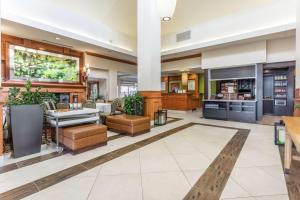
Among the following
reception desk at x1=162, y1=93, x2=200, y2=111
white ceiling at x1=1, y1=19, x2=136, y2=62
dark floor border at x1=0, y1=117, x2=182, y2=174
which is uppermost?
white ceiling at x1=1, y1=19, x2=136, y2=62

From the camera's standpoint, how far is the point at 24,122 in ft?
9.22

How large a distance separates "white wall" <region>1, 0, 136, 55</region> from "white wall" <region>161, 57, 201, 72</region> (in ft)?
10.6

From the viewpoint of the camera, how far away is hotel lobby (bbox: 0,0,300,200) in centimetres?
209

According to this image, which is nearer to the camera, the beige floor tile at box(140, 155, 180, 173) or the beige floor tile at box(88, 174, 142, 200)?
the beige floor tile at box(88, 174, 142, 200)

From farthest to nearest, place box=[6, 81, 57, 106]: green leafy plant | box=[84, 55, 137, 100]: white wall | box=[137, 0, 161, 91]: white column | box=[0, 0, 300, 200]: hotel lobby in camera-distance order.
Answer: box=[84, 55, 137, 100]: white wall
box=[137, 0, 161, 91]: white column
box=[6, 81, 57, 106]: green leafy plant
box=[0, 0, 300, 200]: hotel lobby

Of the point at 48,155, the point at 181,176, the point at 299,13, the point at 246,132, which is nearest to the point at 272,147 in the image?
the point at 246,132

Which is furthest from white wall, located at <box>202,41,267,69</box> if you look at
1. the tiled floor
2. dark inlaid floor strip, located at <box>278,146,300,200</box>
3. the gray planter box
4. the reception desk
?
the gray planter box

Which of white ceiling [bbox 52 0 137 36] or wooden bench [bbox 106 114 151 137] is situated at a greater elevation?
white ceiling [bbox 52 0 137 36]

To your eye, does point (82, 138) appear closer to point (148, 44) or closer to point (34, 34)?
point (148, 44)

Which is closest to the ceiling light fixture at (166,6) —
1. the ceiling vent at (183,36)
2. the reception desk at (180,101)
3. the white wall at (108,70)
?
the ceiling vent at (183,36)

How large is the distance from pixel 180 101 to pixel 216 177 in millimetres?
6912

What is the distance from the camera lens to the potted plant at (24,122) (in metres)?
2.74

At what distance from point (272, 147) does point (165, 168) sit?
2.40 metres

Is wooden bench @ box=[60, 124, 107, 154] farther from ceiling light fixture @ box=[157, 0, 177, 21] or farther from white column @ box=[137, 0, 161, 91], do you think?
ceiling light fixture @ box=[157, 0, 177, 21]
